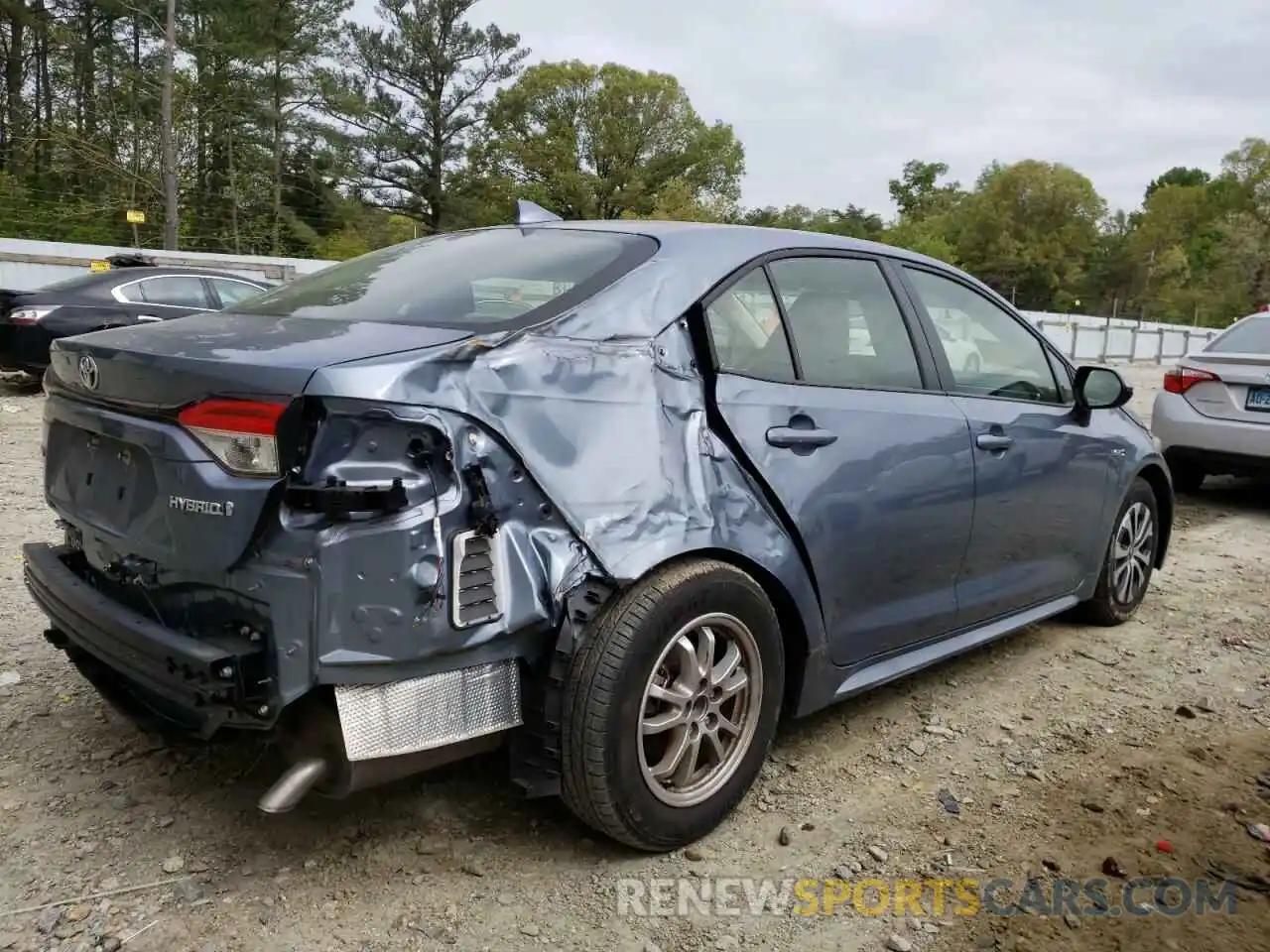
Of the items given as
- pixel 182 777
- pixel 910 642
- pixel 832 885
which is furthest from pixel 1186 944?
pixel 182 777

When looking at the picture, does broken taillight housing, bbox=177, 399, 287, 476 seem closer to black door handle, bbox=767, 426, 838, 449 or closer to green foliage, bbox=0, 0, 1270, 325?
black door handle, bbox=767, 426, 838, 449

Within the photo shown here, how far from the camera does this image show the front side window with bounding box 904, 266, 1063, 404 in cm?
341

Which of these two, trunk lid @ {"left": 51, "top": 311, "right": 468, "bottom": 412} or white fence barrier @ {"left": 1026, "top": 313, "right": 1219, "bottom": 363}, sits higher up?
white fence barrier @ {"left": 1026, "top": 313, "right": 1219, "bottom": 363}

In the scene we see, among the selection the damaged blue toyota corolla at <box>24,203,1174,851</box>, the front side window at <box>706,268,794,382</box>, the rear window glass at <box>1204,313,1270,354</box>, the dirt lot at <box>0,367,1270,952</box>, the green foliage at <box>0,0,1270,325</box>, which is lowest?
the dirt lot at <box>0,367,1270,952</box>

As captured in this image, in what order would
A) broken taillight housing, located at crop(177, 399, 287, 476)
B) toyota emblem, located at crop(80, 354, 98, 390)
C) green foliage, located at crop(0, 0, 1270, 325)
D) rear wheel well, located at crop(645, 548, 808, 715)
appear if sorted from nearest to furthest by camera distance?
broken taillight housing, located at crop(177, 399, 287, 476)
toyota emblem, located at crop(80, 354, 98, 390)
rear wheel well, located at crop(645, 548, 808, 715)
green foliage, located at crop(0, 0, 1270, 325)

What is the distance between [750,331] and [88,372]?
171 cm

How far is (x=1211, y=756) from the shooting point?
3.21 metres

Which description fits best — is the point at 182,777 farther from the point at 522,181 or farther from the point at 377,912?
the point at 522,181

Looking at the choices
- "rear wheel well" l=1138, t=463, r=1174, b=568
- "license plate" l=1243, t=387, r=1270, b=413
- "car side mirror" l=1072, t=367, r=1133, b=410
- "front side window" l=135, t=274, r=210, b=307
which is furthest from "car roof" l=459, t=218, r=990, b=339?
"front side window" l=135, t=274, r=210, b=307

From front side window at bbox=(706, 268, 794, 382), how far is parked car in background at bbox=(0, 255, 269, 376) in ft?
22.7

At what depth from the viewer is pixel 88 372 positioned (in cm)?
246

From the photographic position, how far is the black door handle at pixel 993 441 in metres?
3.32

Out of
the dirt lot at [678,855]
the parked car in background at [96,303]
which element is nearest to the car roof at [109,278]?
the parked car in background at [96,303]

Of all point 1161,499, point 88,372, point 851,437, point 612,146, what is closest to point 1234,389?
point 1161,499
